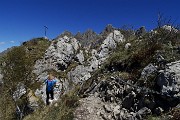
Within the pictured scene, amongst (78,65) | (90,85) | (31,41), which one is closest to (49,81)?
(90,85)

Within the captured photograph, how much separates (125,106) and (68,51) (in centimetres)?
5412

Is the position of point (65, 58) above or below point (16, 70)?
above

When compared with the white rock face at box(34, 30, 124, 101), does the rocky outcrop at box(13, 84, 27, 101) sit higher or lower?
lower

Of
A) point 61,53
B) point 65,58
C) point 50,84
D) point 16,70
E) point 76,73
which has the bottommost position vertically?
A: point 50,84

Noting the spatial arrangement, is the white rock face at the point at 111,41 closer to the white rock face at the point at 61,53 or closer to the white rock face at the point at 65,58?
the white rock face at the point at 65,58

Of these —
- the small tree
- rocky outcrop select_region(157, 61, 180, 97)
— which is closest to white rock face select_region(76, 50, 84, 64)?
the small tree

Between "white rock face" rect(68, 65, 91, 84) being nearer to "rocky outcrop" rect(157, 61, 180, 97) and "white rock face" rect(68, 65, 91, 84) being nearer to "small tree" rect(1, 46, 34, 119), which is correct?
"small tree" rect(1, 46, 34, 119)

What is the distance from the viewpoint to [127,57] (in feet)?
77.7

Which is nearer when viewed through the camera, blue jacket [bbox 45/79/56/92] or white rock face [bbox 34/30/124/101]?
blue jacket [bbox 45/79/56/92]

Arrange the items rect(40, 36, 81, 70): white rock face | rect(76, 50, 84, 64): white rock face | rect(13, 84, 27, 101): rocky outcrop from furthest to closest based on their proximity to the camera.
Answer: rect(76, 50, 84, 64): white rock face → rect(40, 36, 81, 70): white rock face → rect(13, 84, 27, 101): rocky outcrop

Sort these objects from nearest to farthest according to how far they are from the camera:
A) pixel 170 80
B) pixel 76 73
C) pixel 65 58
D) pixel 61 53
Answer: pixel 170 80
pixel 76 73
pixel 65 58
pixel 61 53

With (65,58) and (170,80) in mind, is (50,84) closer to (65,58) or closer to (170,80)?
(170,80)

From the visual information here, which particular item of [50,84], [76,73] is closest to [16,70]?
[76,73]

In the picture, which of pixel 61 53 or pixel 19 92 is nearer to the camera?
pixel 19 92
